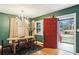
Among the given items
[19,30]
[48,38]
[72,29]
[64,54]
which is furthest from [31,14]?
[64,54]

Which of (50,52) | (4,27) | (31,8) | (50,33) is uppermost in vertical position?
(31,8)

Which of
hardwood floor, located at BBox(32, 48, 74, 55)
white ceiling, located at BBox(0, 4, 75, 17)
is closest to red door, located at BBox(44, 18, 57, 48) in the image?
hardwood floor, located at BBox(32, 48, 74, 55)

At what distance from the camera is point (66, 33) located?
6.29ft

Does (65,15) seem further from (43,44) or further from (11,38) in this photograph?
(11,38)

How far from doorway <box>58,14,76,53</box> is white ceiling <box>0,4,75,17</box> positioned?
0.23 meters

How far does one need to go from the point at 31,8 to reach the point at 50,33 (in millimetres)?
614

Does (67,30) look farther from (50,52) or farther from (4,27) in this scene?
(4,27)

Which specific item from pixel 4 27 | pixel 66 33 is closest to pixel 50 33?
pixel 66 33

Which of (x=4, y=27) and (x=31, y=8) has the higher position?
(x=31, y=8)

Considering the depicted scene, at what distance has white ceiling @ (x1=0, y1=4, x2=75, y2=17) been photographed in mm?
1800

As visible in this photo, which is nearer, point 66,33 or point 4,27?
point 4,27

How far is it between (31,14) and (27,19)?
12cm

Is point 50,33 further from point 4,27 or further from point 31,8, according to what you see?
point 4,27
